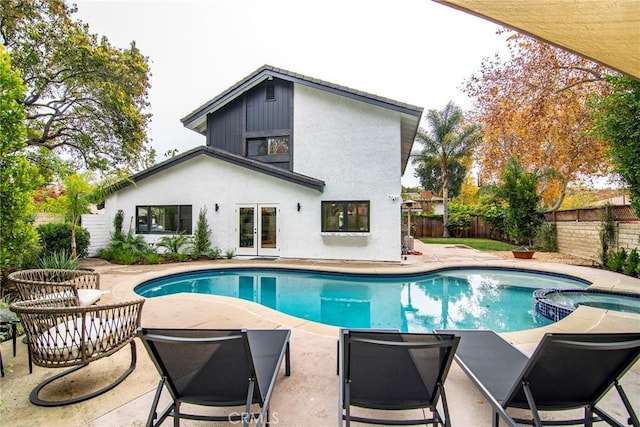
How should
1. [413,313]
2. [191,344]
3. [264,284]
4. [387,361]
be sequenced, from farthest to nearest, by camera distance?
[264,284] < [413,313] < [387,361] < [191,344]

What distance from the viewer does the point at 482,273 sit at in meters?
10.3

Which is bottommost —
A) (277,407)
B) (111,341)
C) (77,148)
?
(277,407)

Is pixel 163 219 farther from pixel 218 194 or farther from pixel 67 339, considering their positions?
pixel 67 339

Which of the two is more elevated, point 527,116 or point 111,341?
point 527,116

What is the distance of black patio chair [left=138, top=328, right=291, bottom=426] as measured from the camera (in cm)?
196

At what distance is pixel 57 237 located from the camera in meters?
10.2

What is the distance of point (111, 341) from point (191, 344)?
5.17 feet

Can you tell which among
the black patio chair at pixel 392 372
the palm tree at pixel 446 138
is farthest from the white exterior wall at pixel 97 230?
the palm tree at pixel 446 138

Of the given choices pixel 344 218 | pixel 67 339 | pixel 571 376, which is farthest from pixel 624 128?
pixel 344 218

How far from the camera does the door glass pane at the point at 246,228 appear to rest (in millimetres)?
12719

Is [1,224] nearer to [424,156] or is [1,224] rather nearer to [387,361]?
[387,361]

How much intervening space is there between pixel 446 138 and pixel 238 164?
17859 mm

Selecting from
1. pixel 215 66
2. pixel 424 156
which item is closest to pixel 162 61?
pixel 215 66

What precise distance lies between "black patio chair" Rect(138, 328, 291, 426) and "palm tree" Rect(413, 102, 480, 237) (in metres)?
23.3
